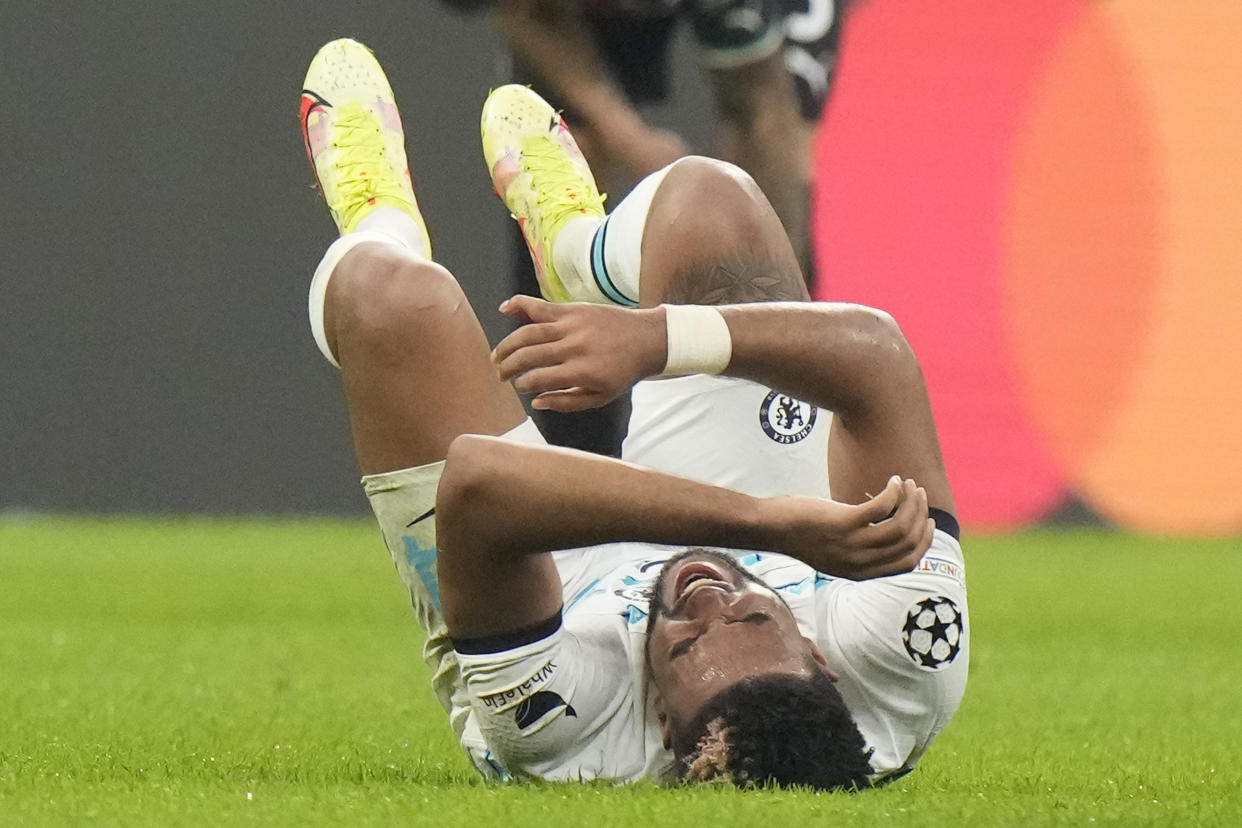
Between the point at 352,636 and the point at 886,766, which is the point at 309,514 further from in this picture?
the point at 886,766

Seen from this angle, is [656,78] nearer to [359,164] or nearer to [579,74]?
[579,74]

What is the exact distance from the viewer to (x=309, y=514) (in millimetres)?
7938

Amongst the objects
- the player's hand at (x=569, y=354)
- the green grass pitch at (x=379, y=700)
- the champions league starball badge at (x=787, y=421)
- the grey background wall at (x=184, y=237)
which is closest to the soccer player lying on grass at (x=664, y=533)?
the player's hand at (x=569, y=354)

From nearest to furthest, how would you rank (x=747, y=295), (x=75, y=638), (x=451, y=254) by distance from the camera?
(x=747, y=295)
(x=75, y=638)
(x=451, y=254)

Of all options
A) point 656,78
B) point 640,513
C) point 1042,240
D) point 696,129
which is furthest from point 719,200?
point 1042,240

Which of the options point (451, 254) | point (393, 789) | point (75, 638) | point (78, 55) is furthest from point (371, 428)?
point (78, 55)

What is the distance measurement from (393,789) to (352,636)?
2.53m

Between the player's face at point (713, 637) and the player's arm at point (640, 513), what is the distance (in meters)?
0.18

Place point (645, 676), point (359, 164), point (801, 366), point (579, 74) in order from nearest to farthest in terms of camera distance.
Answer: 1. point (801, 366)
2. point (645, 676)
3. point (359, 164)
4. point (579, 74)

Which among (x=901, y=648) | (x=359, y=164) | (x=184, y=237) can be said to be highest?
(x=359, y=164)

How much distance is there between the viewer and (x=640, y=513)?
2080 mm

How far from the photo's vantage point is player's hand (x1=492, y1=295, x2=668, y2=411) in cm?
206

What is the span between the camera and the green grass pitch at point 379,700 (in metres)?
2.16

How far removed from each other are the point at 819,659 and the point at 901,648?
104 millimetres
